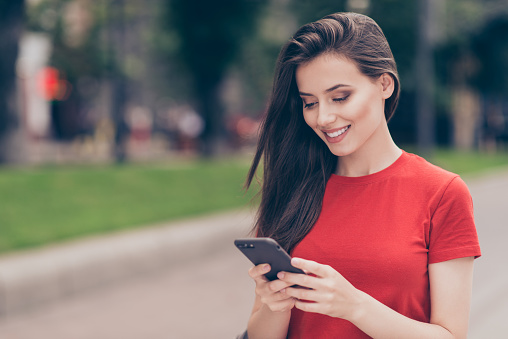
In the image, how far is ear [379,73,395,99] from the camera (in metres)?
2.05

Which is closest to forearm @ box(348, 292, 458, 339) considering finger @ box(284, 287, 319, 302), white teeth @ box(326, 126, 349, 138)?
finger @ box(284, 287, 319, 302)

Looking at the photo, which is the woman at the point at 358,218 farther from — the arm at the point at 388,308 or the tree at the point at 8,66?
the tree at the point at 8,66

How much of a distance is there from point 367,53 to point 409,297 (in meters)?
0.66

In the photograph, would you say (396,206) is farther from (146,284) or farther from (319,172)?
(146,284)

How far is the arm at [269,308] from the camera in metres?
1.93

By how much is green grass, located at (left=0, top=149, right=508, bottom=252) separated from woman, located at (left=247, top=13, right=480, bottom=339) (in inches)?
241

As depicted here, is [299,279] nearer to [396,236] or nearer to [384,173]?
[396,236]

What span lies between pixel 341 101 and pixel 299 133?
0.28 meters

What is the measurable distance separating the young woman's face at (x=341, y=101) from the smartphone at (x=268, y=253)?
389 mm

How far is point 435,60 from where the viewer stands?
94.3 ft

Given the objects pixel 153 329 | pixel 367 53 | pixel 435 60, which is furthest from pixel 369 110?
pixel 435 60

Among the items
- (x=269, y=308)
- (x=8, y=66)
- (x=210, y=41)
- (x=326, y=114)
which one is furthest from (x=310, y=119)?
(x=210, y=41)

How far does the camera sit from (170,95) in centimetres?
3288

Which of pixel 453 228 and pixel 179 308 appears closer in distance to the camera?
pixel 453 228
